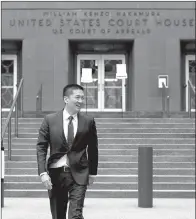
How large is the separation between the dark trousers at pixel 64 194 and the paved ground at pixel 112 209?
3011 millimetres

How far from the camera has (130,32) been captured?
2262cm

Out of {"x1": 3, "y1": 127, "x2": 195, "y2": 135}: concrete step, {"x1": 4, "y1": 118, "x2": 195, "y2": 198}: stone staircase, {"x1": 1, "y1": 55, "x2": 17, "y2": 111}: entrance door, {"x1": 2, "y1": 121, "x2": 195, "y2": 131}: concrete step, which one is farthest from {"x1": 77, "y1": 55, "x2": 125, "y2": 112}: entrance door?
{"x1": 3, "y1": 127, "x2": 195, "y2": 135}: concrete step

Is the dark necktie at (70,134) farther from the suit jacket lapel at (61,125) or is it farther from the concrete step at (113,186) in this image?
the concrete step at (113,186)

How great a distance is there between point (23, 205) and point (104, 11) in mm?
13103

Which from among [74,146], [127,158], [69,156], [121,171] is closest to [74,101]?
[74,146]

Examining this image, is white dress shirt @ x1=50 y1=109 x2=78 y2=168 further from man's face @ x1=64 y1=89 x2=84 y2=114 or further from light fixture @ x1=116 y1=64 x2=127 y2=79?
light fixture @ x1=116 y1=64 x2=127 y2=79

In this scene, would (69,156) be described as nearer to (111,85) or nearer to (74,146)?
(74,146)

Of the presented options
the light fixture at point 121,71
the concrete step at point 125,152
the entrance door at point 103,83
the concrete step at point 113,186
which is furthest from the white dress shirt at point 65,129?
the entrance door at point 103,83

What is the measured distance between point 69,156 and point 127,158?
7.69m

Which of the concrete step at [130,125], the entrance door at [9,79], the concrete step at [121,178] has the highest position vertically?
the entrance door at [9,79]

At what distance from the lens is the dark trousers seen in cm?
609

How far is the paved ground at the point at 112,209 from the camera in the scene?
9.40m

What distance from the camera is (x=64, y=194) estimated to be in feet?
20.7

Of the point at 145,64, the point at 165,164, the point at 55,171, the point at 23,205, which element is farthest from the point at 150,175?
the point at 145,64
